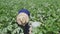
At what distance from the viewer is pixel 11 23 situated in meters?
5.04

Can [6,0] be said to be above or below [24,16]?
below

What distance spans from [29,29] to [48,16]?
193cm

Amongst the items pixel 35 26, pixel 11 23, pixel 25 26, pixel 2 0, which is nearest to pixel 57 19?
pixel 35 26

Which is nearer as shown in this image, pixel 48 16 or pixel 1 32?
pixel 1 32

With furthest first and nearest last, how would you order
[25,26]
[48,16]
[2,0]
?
[2,0]
[48,16]
[25,26]

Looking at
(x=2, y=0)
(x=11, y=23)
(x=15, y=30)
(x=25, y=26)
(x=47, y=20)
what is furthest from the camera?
(x=2, y=0)

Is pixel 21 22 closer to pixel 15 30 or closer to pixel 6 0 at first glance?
pixel 15 30

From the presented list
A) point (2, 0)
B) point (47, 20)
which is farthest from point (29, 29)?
point (2, 0)

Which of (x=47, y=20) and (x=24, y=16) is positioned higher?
(x=24, y=16)

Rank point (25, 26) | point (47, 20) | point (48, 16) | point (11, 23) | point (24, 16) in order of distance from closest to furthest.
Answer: point (24, 16)
point (25, 26)
point (11, 23)
point (47, 20)
point (48, 16)

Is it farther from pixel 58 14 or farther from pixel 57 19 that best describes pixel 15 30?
pixel 58 14

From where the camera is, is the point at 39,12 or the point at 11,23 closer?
the point at 11,23

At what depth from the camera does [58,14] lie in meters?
6.50

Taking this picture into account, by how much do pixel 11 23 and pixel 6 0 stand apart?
16.7 ft
